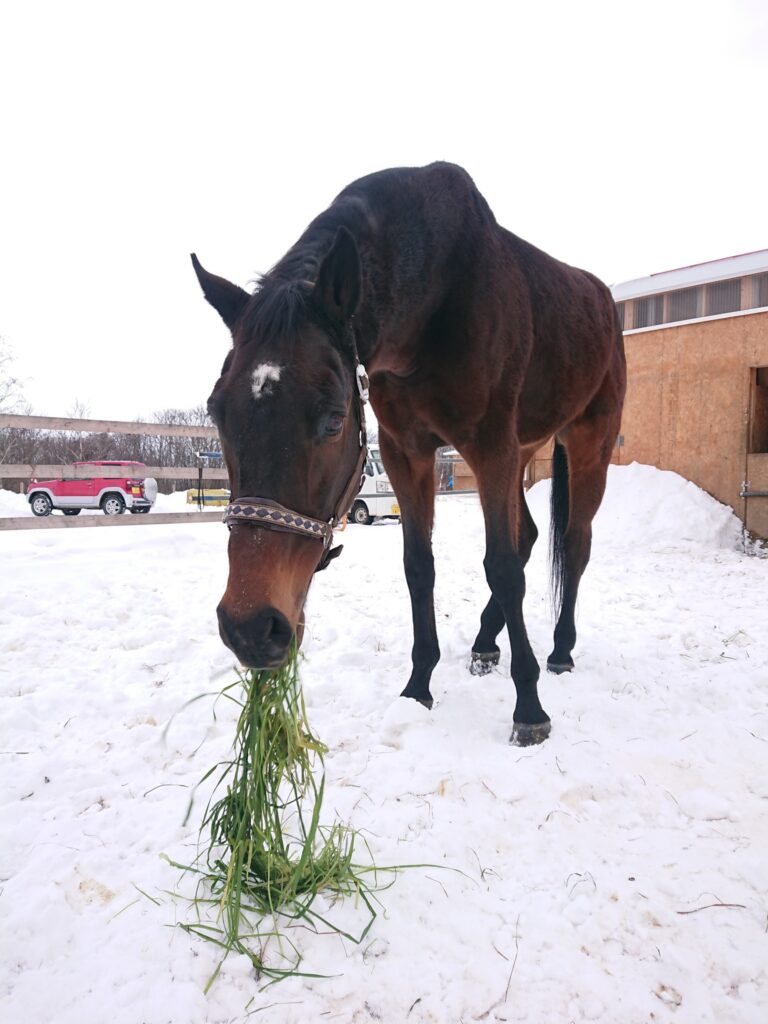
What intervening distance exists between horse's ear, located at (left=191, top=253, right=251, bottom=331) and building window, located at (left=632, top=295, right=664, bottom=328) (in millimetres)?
12348

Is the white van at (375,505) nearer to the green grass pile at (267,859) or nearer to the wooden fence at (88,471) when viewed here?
the wooden fence at (88,471)

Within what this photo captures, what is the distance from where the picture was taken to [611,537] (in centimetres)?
905

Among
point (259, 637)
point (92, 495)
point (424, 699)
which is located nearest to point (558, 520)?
point (424, 699)

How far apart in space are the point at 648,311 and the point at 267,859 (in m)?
13.3

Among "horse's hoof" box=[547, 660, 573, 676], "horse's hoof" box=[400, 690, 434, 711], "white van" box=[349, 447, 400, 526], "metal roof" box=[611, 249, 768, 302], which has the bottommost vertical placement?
"horse's hoof" box=[547, 660, 573, 676]

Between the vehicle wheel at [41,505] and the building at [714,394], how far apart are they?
1330cm

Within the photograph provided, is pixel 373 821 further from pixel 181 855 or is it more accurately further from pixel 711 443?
pixel 711 443

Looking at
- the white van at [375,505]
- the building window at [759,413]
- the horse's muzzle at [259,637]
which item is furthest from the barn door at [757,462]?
the horse's muzzle at [259,637]

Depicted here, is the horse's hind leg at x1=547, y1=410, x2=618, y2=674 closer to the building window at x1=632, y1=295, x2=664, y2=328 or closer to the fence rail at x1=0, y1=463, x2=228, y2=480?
the fence rail at x1=0, y1=463, x2=228, y2=480

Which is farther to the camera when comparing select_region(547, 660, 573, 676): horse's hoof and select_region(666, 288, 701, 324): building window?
select_region(666, 288, 701, 324): building window

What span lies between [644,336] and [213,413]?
10.5m

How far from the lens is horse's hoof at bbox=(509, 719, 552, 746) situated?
8.16 feet

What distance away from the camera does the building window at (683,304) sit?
1184 cm

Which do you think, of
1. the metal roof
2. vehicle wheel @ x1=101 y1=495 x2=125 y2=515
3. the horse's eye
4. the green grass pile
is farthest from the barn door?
vehicle wheel @ x1=101 y1=495 x2=125 y2=515
